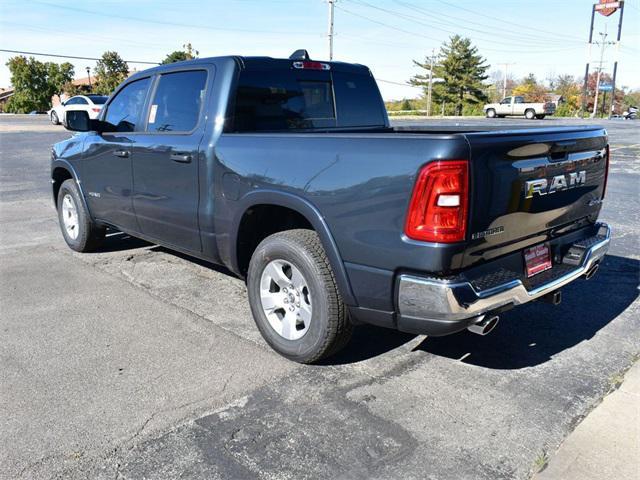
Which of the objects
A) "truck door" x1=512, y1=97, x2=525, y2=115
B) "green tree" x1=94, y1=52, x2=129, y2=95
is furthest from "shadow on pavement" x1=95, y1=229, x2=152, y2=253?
"green tree" x1=94, y1=52, x2=129, y2=95

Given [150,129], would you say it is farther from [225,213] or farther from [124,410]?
[124,410]

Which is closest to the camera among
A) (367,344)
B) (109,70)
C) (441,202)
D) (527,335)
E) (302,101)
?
(441,202)

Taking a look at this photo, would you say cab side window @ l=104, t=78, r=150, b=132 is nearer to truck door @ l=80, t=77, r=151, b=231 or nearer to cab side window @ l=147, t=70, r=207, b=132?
truck door @ l=80, t=77, r=151, b=231

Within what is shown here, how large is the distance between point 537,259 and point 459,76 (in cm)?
6650

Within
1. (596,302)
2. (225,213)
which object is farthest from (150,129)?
(596,302)

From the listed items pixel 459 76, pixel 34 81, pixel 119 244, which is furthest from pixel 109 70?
pixel 119 244

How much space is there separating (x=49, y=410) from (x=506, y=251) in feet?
8.46

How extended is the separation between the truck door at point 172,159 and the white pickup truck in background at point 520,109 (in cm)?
4376

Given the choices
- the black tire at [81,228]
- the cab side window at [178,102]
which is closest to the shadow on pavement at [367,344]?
the cab side window at [178,102]

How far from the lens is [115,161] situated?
4.98 metres

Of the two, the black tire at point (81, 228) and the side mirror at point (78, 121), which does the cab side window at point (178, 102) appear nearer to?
the side mirror at point (78, 121)

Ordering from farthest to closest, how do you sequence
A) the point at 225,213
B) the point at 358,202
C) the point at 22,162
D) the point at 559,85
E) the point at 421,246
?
the point at 559,85 < the point at 22,162 < the point at 225,213 < the point at 358,202 < the point at 421,246

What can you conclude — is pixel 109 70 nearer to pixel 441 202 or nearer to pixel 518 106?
pixel 518 106

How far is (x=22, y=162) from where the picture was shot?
1476 centimetres
